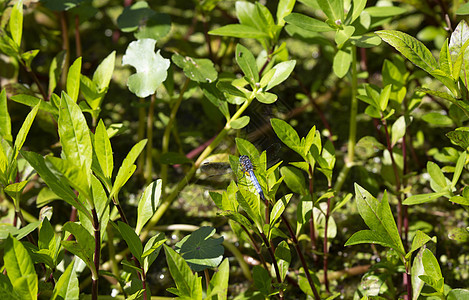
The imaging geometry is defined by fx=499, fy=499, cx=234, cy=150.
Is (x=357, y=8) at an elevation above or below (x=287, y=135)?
above

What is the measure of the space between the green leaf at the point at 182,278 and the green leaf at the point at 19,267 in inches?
7.8

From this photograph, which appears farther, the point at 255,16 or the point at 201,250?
the point at 255,16

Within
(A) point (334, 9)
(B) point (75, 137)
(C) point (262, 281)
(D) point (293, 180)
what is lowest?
(C) point (262, 281)

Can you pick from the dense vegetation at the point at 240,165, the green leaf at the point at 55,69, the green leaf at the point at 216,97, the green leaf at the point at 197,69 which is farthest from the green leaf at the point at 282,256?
the green leaf at the point at 55,69

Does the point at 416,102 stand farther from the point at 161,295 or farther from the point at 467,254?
the point at 161,295

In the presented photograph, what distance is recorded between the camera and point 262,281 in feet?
3.17

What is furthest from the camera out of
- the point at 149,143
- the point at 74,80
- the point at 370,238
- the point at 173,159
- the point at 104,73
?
the point at 149,143

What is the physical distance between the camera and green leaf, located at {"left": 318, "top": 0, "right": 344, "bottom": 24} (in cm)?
105

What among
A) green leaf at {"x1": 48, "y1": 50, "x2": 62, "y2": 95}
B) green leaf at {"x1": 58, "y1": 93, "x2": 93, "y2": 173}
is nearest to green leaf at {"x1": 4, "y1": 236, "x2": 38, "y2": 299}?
green leaf at {"x1": 58, "y1": 93, "x2": 93, "y2": 173}

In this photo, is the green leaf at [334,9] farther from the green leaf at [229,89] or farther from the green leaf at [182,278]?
the green leaf at [182,278]

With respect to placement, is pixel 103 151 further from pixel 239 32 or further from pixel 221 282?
pixel 239 32

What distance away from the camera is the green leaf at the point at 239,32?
Answer: 1.15 meters

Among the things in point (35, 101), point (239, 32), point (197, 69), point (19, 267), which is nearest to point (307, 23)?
point (239, 32)

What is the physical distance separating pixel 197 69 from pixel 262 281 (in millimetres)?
525
